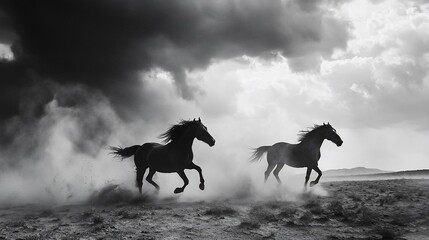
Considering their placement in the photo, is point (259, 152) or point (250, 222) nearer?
point (250, 222)

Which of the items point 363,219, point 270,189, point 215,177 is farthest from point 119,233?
point 215,177

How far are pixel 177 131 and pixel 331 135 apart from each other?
731 cm

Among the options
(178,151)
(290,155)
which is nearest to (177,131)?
(178,151)

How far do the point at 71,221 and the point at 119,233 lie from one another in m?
2.13

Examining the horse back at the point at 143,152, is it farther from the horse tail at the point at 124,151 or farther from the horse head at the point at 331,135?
the horse head at the point at 331,135

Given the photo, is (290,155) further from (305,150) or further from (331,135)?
(331,135)

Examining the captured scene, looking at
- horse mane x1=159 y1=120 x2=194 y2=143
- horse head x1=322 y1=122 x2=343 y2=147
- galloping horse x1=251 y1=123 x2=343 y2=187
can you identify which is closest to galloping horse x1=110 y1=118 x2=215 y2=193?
horse mane x1=159 y1=120 x2=194 y2=143

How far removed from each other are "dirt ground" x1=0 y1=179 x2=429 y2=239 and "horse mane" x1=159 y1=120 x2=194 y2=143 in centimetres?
339

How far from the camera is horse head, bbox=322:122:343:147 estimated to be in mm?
16828

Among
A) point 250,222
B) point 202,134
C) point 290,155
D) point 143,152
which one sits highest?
point 202,134

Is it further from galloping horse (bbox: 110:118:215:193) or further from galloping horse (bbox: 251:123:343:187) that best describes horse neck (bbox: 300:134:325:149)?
galloping horse (bbox: 110:118:215:193)

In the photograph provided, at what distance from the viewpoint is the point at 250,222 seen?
8.86m

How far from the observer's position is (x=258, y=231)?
8.47 m

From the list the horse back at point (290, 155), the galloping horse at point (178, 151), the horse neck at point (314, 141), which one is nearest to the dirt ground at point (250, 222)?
the galloping horse at point (178, 151)
